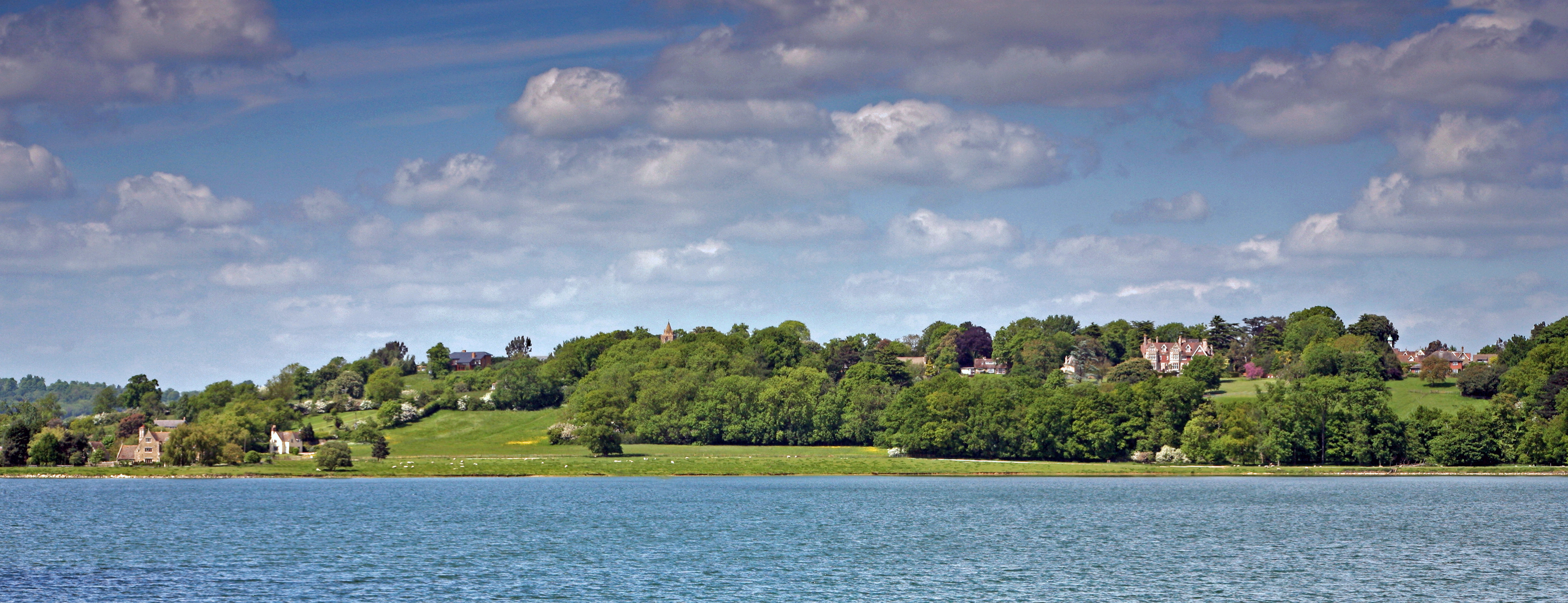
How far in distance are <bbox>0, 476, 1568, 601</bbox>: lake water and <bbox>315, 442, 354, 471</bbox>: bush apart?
28564mm

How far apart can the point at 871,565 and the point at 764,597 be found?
1091 centimetres

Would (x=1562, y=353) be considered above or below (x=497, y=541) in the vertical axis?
above

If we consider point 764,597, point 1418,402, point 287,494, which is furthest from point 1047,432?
point 764,597

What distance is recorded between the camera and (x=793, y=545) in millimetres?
63875

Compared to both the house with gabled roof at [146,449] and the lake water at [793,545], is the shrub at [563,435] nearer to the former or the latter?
the house with gabled roof at [146,449]

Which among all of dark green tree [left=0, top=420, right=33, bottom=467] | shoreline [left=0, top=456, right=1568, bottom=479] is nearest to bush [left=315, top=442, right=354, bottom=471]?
shoreline [left=0, top=456, right=1568, bottom=479]

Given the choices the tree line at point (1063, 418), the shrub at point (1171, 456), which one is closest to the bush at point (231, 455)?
the tree line at point (1063, 418)

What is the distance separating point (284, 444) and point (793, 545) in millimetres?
135593

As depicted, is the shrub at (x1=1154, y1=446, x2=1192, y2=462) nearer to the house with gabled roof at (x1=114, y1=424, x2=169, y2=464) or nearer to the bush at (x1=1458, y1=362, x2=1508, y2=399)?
the bush at (x1=1458, y1=362, x2=1508, y2=399)

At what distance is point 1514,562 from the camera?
5631 centimetres

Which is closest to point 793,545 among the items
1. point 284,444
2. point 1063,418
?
point 1063,418

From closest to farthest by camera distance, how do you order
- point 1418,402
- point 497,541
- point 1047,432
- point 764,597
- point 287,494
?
point 764,597, point 497,541, point 287,494, point 1047,432, point 1418,402

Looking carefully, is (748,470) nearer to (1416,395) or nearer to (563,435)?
(563,435)

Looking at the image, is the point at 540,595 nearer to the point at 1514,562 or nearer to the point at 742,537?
the point at 742,537
